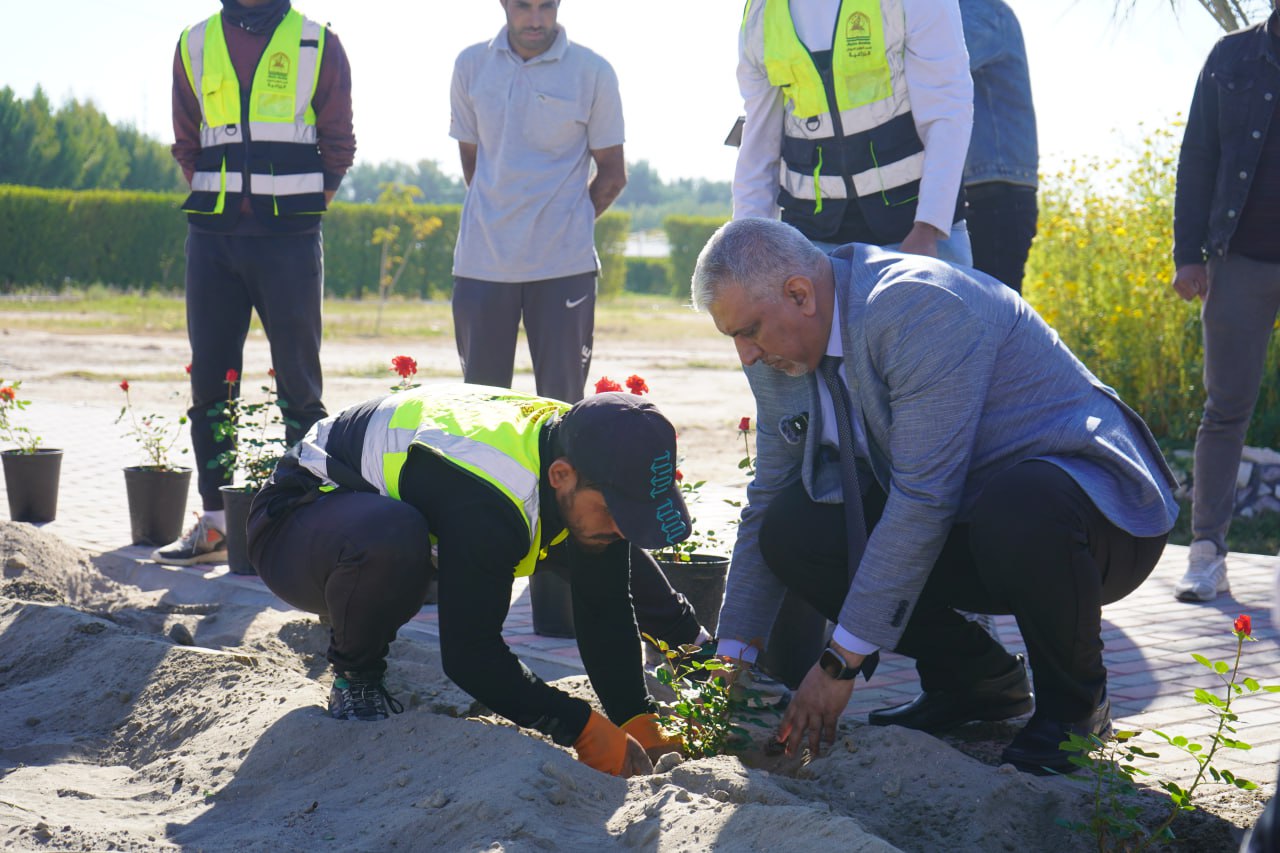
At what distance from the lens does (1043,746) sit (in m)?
3.30

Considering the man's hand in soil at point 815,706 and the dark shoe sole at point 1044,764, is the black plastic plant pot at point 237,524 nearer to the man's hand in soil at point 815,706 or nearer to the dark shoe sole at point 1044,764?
the man's hand in soil at point 815,706

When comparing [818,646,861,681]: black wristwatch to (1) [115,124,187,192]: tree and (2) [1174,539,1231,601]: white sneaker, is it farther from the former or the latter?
(1) [115,124,187,192]: tree

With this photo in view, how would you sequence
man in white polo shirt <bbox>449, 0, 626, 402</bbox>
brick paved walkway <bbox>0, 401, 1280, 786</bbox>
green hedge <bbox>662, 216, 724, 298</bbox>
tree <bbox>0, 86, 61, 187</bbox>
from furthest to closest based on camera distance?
1. green hedge <bbox>662, 216, 724, 298</bbox>
2. tree <bbox>0, 86, 61, 187</bbox>
3. man in white polo shirt <bbox>449, 0, 626, 402</bbox>
4. brick paved walkway <bbox>0, 401, 1280, 786</bbox>

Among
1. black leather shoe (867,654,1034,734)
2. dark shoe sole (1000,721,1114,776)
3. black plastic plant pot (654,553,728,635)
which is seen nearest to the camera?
dark shoe sole (1000,721,1114,776)

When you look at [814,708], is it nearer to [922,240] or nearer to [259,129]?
[922,240]

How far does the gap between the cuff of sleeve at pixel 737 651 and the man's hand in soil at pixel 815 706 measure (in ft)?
1.12

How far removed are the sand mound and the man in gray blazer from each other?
0.23 metres

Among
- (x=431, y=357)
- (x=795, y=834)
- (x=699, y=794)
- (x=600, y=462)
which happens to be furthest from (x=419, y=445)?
(x=431, y=357)

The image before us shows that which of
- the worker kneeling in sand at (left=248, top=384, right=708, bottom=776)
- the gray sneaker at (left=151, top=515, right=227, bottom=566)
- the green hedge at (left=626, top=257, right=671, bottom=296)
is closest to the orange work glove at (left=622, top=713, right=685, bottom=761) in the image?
the worker kneeling in sand at (left=248, top=384, right=708, bottom=776)

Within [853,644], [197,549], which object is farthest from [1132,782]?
[197,549]

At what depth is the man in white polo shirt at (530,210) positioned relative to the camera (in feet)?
18.2

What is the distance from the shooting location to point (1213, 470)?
5.45 m

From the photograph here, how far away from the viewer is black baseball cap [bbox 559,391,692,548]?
3049 millimetres

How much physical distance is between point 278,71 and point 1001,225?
309cm
